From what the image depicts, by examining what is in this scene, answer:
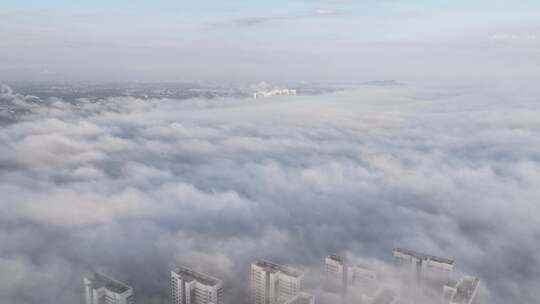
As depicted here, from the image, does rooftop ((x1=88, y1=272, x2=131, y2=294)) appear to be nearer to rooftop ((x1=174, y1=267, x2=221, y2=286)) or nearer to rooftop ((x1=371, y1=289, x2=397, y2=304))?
rooftop ((x1=174, y1=267, x2=221, y2=286))

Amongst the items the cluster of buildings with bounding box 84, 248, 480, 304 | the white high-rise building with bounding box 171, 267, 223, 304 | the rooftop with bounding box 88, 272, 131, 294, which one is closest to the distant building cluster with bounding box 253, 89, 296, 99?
the cluster of buildings with bounding box 84, 248, 480, 304

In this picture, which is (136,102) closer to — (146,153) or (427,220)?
(146,153)

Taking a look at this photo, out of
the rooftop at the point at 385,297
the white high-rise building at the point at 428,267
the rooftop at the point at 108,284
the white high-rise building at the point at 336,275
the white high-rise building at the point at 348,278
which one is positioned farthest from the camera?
the white high-rise building at the point at 428,267

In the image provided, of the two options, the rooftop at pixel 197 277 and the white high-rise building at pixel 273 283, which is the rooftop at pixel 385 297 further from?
the rooftop at pixel 197 277

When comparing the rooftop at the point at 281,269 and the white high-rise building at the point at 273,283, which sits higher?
the rooftop at the point at 281,269

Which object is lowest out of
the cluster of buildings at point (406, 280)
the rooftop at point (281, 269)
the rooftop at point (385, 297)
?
the cluster of buildings at point (406, 280)

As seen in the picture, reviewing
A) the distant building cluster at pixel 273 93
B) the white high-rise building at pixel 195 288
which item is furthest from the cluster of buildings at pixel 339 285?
the distant building cluster at pixel 273 93

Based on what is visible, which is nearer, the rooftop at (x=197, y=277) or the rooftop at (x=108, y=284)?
the rooftop at (x=108, y=284)
